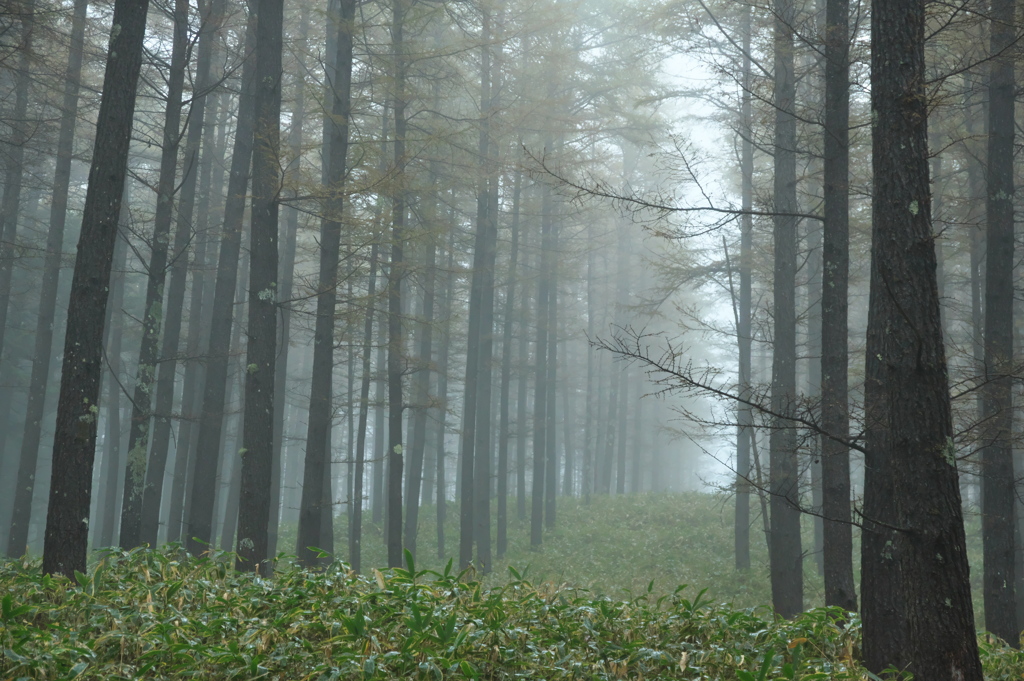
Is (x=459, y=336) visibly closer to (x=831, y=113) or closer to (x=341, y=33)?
(x=341, y=33)

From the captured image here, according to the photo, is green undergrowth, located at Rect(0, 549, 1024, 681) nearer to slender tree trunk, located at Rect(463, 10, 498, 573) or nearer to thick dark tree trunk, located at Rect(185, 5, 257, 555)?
thick dark tree trunk, located at Rect(185, 5, 257, 555)

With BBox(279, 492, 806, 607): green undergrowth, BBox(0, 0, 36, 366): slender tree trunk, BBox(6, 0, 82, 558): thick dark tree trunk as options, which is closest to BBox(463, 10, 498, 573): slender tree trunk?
BBox(279, 492, 806, 607): green undergrowth

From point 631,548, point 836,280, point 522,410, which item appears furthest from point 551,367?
point 836,280

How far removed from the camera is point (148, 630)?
14.7ft

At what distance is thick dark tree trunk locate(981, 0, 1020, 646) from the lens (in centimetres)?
895

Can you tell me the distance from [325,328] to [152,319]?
275 centimetres

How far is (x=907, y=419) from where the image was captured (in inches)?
185

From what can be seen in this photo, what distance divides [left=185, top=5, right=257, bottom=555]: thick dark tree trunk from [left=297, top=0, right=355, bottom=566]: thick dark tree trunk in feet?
7.00

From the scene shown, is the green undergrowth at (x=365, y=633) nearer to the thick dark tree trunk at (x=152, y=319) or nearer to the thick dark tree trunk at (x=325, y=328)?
the thick dark tree trunk at (x=152, y=319)

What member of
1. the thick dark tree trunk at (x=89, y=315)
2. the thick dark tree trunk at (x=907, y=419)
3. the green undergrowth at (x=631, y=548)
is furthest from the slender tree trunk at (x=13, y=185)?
the thick dark tree trunk at (x=907, y=419)

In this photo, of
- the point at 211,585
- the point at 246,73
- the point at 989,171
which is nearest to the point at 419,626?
the point at 211,585

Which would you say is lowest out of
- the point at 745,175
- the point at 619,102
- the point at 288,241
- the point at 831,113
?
the point at 831,113

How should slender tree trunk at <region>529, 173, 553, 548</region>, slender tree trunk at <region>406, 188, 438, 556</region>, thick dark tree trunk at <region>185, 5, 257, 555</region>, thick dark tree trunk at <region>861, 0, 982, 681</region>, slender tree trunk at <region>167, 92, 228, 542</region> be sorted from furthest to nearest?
slender tree trunk at <region>529, 173, 553, 548</region>
slender tree trunk at <region>167, 92, 228, 542</region>
slender tree trunk at <region>406, 188, 438, 556</region>
thick dark tree trunk at <region>185, 5, 257, 555</region>
thick dark tree trunk at <region>861, 0, 982, 681</region>

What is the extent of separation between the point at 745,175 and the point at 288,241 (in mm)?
11235
